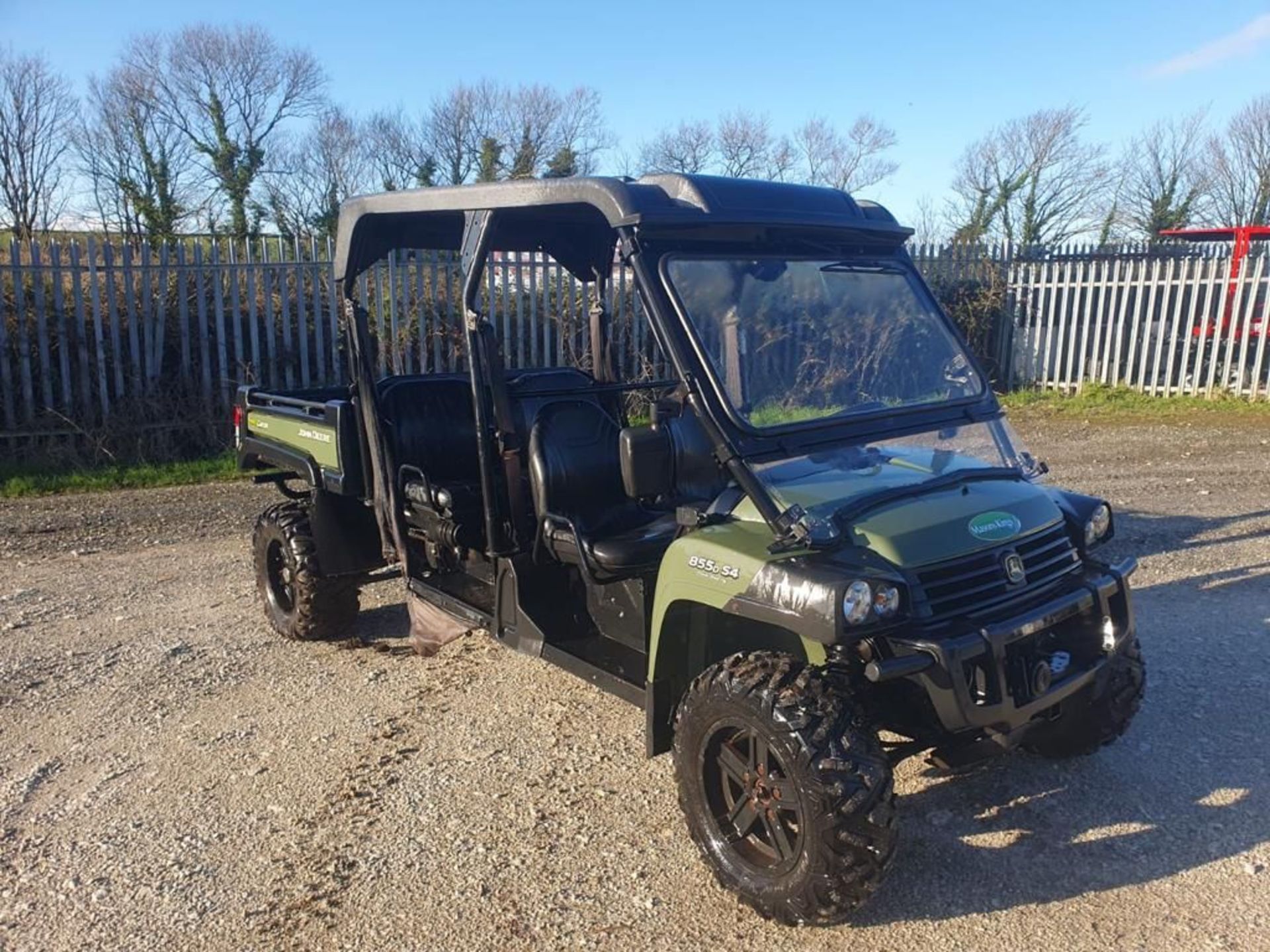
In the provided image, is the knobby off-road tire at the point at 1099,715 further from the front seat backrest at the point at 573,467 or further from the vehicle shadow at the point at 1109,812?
the front seat backrest at the point at 573,467

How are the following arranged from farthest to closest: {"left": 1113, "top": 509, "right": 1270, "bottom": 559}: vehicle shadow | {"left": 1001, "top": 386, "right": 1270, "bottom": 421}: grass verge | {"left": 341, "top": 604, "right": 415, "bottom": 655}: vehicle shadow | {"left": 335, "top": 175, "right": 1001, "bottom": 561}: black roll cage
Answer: {"left": 1001, "top": 386, "right": 1270, "bottom": 421}: grass verge
{"left": 1113, "top": 509, "right": 1270, "bottom": 559}: vehicle shadow
{"left": 341, "top": 604, "right": 415, "bottom": 655}: vehicle shadow
{"left": 335, "top": 175, "right": 1001, "bottom": 561}: black roll cage

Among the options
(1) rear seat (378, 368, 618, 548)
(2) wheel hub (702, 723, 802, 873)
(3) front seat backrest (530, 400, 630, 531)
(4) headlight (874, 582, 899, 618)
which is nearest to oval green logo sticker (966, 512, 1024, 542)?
(4) headlight (874, 582, 899, 618)

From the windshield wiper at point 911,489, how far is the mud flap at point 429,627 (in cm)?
227

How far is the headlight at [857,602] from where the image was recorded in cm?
279

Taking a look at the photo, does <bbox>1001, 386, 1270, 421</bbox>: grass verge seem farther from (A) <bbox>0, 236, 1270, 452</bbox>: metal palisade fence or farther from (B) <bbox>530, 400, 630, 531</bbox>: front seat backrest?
(B) <bbox>530, 400, 630, 531</bbox>: front seat backrest

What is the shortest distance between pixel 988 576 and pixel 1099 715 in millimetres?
997

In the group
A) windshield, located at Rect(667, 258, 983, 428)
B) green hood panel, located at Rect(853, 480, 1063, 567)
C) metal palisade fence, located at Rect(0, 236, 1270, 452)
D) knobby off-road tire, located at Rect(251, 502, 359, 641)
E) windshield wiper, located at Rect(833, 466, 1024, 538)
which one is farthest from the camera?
metal palisade fence, located at Rect(0, 236, 1270, 452)

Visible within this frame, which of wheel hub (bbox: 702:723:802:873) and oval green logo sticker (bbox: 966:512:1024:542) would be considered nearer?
wheel hub (bbox: 702:723:802:873)

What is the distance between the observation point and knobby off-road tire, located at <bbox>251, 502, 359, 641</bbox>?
17.5 ft

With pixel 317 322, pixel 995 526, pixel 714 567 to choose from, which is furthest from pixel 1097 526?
pixel 317 322

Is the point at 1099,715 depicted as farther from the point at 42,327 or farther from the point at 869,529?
the point at 42,327

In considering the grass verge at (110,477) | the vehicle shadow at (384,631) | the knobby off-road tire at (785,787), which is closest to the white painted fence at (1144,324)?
the grass verge at (110,477)

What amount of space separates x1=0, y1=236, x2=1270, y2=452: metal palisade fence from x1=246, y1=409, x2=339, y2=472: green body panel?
242 cm

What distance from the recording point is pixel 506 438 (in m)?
4.14
